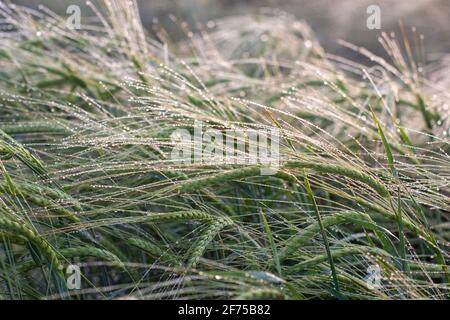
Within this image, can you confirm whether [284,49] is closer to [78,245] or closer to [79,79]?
[79,79]

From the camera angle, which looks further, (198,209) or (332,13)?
(332,13)

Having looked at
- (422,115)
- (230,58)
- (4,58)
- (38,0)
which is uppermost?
(38,0)

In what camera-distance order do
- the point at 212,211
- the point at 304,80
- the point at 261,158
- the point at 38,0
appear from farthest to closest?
the point at 38,0 → the point at 304,80 → the point at 212,211 → the point at 261,158

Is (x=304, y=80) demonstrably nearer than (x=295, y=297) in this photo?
No

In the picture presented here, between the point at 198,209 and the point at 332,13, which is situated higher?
the point at 332,13

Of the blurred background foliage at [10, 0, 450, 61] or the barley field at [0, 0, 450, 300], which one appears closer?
the barley field at [0, 0, 450, 300]

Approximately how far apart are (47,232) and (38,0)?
18.4ft

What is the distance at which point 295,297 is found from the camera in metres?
1.28

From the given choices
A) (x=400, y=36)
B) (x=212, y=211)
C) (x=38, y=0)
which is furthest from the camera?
(x=38, y=0)

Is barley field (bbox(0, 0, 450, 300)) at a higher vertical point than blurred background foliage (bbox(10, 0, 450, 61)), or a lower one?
lower

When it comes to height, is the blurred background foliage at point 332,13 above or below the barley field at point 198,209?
above

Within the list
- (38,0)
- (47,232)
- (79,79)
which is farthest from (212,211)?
→ (38,0)

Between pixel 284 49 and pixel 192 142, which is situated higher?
pixel 284 49

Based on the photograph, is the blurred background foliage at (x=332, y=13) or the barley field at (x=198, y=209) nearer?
the barley field at (x=198, y=209)
